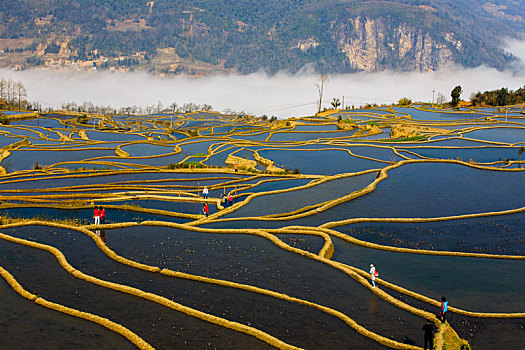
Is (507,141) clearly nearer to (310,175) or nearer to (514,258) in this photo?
(310,175)

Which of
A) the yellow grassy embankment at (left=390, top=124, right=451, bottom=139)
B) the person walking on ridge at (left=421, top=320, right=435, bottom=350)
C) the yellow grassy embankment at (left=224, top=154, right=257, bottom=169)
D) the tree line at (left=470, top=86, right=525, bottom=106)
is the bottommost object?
the person walking on ridge at (left=421, top=320, right=435, bottom=350)

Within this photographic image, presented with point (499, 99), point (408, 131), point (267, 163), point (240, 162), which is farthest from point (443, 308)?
point (499, 99)

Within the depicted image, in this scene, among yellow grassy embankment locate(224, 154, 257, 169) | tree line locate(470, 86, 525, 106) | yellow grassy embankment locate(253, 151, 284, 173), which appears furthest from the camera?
tree line locate(470, 86, 525, 106)

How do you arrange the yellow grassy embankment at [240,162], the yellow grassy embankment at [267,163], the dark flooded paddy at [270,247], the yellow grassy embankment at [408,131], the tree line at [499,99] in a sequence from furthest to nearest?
the tree line at [499,99] < the yellow grassy embankment at [408,131] < the yellow grassy embankment at [240,162] < the yellow grassy embankment at [267,163] < the dark flooded paddy at [270,247]

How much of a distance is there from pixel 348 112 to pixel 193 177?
5931 cm

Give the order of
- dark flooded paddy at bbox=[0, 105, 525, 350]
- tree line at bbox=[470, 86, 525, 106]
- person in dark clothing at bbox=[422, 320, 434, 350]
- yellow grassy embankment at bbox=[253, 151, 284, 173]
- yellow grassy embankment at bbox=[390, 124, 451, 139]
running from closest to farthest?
person in dark clothing at bbox=[422, 320, 434, 350] < dark flooded paddy at bbox=[0, 105, 525, 350] < yellow grassy embankment at bbox=[253, 151, 284, 173] < yellow grassy embankment at bbox=[390, 124, 451, 139] < tree line at bbox=[470, 86, 525, 106]

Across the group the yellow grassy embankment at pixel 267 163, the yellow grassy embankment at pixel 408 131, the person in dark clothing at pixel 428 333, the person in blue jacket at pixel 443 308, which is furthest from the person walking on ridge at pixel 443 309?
the yellow grassy embankment at pixel 408 131

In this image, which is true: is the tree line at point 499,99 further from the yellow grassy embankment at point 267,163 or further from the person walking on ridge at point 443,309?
the person walking on ridge at point 443,309

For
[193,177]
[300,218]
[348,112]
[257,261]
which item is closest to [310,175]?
[193,177]

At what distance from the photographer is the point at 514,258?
2375cm

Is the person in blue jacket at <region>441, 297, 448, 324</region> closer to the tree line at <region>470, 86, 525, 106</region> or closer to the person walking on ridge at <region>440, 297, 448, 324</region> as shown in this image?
the person walking on ridge at <region>440, 297, 448, 324</region>

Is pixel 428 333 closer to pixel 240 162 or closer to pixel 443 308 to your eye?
pixel 443 308

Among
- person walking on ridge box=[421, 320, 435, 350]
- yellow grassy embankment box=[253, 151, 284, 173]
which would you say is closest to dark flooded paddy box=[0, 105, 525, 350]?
yellow grassy embankment box=[253, 151, 284, 173]

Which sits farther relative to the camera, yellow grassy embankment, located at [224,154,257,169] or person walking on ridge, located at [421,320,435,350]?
yellow grassy embankment, located at [224,154,257,169]
